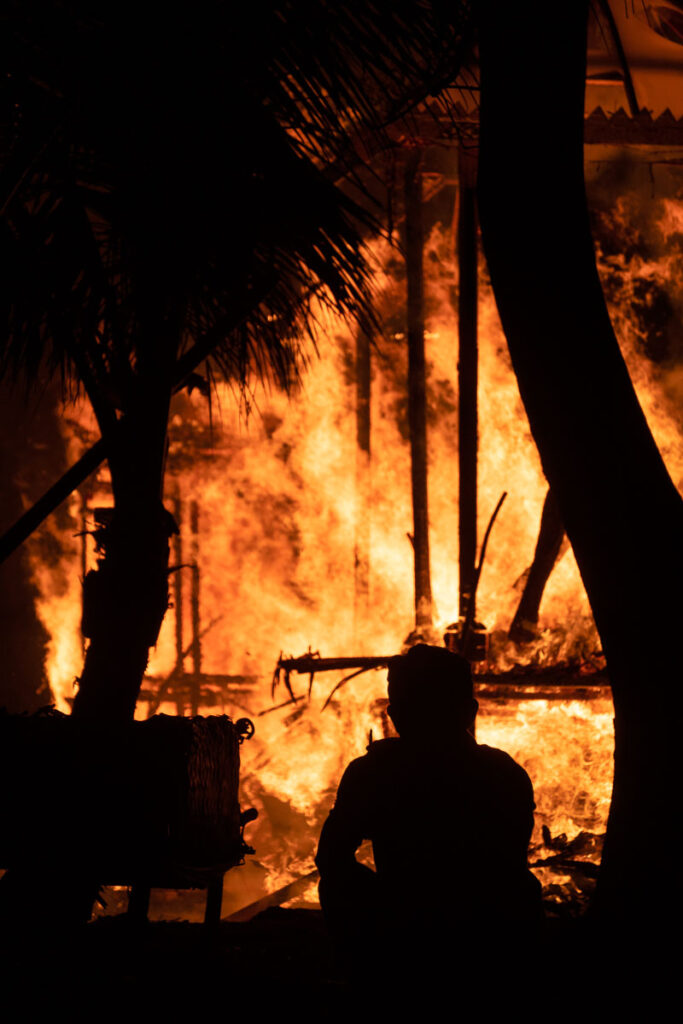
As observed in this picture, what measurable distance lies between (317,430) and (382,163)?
229cm

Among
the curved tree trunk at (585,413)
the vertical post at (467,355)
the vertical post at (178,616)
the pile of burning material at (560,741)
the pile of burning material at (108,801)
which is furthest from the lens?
the vertical post at (178,616)

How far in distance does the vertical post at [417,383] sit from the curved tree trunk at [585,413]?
149 inches

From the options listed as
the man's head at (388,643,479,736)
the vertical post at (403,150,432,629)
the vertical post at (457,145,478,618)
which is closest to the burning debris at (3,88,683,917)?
the vertical post at (403,150,432,629)

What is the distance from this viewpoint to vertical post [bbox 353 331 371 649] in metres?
6.65

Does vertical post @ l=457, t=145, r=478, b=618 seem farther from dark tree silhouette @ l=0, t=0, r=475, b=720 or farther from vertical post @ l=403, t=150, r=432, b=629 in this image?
dark tree silhouette @ l=0, t=0, r=475, b=720

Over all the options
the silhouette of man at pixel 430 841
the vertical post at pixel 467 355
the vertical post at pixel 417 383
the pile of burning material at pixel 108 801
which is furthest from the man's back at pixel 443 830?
the vertical post at pixel 417 383

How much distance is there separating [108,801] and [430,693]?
1.21 meters

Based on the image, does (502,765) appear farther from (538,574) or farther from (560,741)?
(560,741)

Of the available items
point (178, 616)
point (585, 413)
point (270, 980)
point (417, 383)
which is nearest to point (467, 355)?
point (417, 383)

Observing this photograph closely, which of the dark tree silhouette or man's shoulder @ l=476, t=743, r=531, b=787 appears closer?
man's shoulder @ l=476, t=743, r=531, b=787

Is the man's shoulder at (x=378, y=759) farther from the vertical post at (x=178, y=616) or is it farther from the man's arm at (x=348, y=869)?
the vertical post at (x=178, y=616)

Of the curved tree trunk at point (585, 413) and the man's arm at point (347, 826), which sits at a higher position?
the curved tree trunk at point (585, 413)

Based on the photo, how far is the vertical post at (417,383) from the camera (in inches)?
241

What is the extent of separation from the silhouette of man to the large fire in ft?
15.0
